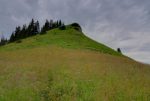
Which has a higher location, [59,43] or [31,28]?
[31,28]

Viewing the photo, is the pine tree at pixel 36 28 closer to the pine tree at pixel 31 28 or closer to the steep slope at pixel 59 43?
the pine tree at pixel 31 28

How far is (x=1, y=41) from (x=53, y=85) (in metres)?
136

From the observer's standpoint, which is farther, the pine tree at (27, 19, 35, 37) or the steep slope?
the pine tree at (27, 19, 35, 37)

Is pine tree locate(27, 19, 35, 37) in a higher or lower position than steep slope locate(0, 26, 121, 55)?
higher

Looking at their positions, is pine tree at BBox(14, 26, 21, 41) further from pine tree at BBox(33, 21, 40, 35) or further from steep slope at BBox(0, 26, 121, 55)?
steep slope at BBox(0, 26, 121, 55)

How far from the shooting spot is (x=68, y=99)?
32.0 ft

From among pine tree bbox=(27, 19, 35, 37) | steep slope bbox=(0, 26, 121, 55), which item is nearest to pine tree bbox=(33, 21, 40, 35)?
pine tree bbox=(27, 19, 35, 37)

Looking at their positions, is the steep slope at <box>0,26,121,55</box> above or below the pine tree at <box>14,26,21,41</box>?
below

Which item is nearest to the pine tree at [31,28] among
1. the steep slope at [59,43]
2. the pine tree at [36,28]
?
the pine tree at [36,28]

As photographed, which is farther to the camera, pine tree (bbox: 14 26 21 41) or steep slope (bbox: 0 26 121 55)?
pine tree (bbox: 14 26 21 41)

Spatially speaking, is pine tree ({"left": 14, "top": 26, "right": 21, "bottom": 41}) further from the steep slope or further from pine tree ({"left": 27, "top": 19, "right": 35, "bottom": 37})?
the steep slope

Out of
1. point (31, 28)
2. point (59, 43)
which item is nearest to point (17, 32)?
point (31, 28)

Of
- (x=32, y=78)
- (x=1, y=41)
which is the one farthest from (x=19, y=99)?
(x=1, y=41)

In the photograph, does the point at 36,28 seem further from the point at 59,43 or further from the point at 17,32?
the point at 59,43
